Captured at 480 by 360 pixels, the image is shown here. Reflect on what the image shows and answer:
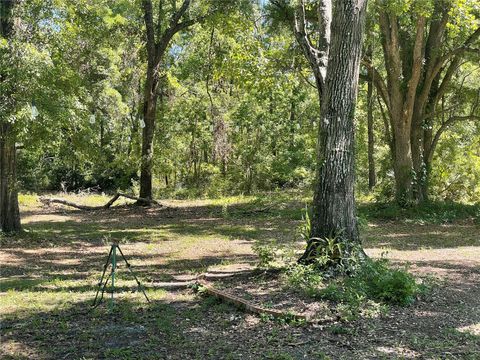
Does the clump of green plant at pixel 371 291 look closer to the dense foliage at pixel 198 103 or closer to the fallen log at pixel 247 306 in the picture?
the fallen log at pixel 247 306

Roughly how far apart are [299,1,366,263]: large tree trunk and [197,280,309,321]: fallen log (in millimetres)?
1333

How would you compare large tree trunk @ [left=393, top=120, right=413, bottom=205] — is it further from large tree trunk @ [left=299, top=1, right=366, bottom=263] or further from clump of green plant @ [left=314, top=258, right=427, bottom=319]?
clump of green plant @ [left=314, top=258, right=427, bottom=319]

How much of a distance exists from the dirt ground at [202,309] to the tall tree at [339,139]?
41.5 inches

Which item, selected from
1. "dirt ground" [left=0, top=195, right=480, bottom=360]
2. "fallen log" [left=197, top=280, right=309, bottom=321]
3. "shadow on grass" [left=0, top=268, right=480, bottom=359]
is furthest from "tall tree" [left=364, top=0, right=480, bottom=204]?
"fallen log" [left=197, top=280, right=309, bottom=321]

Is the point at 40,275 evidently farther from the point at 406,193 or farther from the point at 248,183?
the point at 248,183

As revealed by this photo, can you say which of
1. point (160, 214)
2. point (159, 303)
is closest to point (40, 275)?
point (159, 303)

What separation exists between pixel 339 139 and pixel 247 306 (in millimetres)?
2569

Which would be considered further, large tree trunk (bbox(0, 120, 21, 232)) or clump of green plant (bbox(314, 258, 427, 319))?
large tree trunk (bbox(0, 120, 21, 232))

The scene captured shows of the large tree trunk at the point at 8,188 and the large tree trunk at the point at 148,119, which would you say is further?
the large tree trunk at the point at 148,119

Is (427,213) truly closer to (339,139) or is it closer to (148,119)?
(339,139)

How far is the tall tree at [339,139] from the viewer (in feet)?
22.2

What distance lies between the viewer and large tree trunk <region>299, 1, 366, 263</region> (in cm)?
677

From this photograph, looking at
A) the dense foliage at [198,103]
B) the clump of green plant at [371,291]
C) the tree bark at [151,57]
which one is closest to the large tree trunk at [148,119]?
the tree bark at [151,57]

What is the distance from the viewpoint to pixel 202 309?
6.08m
